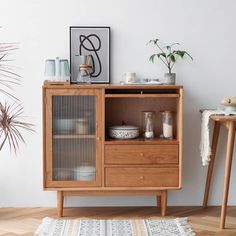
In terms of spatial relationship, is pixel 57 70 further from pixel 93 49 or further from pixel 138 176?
pixel 138 176

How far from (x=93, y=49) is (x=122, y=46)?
23 cm

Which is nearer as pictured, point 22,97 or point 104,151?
point 104,151

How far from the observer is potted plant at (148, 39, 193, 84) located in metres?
3.86

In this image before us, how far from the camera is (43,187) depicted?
12.2 feet

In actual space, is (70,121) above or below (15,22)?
below

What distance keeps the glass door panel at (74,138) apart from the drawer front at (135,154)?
129mm

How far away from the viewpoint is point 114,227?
11.6 feet

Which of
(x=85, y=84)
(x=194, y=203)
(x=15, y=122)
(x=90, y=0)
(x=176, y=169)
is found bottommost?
(x=194, y=203)

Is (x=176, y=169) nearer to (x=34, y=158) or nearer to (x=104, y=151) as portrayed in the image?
(x=104, y=151)

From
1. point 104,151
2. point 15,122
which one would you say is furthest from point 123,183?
point 15,122

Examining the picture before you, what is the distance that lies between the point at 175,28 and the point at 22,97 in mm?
1317

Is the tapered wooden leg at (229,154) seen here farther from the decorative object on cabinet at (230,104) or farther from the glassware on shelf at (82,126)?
the glassware on shelf at (82,126)

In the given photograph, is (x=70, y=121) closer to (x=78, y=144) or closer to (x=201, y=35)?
(x=78, y=144)

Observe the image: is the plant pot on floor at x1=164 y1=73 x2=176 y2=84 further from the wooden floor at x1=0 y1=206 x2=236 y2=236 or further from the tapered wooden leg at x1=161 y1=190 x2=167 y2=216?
the wooden floor at x1=0 y1=206 x2=236 y2=236
